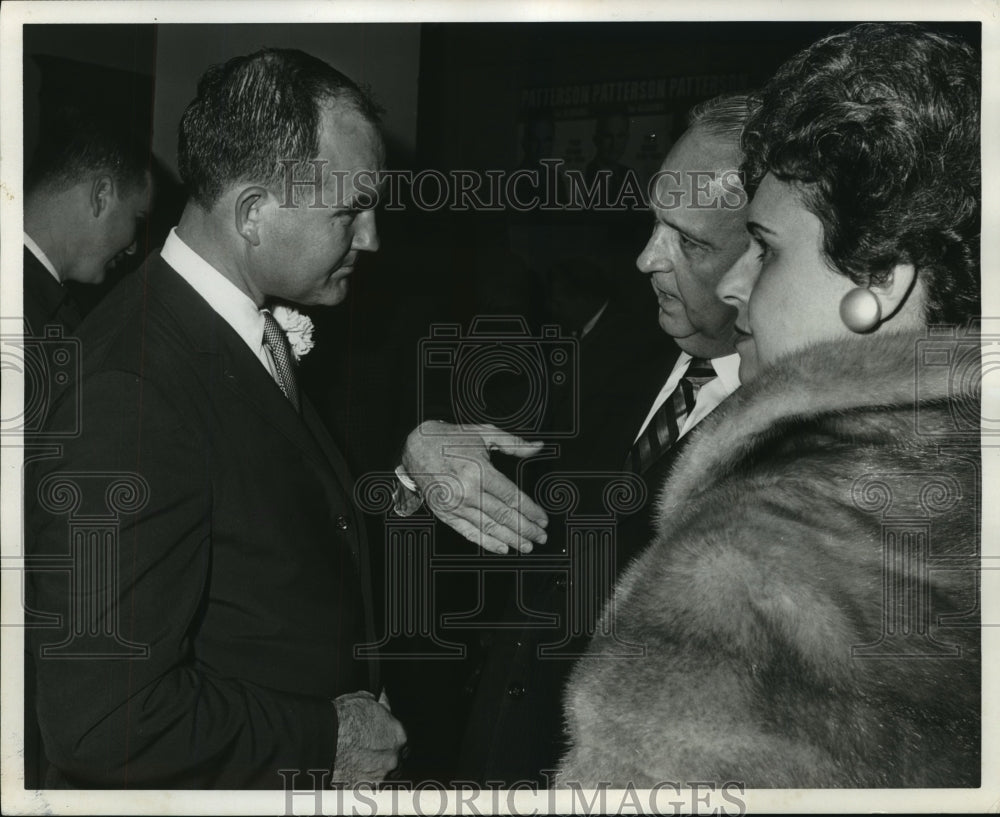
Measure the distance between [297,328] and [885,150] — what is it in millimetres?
934

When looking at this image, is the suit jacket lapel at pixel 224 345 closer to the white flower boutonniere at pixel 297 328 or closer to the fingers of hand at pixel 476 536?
the white flower boutonniere at pixel 297 328

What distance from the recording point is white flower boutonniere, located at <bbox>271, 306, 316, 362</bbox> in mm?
1654

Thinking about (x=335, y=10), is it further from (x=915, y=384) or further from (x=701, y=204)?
(x=915, y=384)

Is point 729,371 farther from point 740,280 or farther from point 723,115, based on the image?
point 723,115

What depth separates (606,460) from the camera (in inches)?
65.3

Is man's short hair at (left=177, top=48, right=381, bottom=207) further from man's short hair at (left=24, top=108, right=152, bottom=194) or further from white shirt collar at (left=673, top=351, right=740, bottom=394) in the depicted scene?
white shirt collar at (left=673, top=351, right=740, bottom=394)

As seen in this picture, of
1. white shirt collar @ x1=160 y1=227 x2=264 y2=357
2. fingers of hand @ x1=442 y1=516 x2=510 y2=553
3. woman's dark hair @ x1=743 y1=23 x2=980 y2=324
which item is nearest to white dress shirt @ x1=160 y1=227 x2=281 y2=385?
white shirt collar @ x1=160 y1=227 x2=264 y2=357

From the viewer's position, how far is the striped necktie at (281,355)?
5.39 ft

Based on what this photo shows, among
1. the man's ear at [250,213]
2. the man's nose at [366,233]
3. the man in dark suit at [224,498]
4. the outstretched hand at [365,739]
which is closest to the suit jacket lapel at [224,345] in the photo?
the man in dark suit at [224,498]

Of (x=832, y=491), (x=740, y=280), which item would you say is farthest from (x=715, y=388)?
(x=832, y=491)

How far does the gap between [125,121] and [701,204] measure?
3.04 ft

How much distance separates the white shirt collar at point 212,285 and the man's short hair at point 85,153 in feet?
0.44

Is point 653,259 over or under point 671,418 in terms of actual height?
over

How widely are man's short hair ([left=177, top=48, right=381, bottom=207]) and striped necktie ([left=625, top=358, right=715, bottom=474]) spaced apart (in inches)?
26.4
